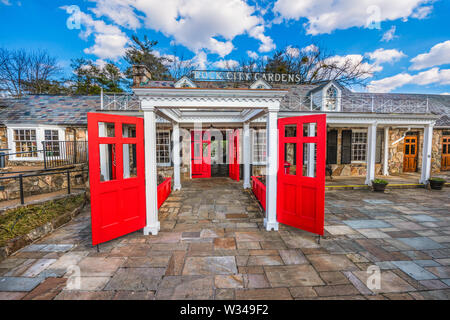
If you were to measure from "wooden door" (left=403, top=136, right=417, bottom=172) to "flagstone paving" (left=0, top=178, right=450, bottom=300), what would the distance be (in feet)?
26.1

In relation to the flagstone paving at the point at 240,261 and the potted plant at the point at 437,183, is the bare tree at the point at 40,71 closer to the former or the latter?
the flagstone paving at the point at 240,261

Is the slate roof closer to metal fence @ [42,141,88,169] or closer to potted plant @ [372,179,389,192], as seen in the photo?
metal fence @ [42,141,88,169]

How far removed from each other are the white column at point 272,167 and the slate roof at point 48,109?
966 centimetres

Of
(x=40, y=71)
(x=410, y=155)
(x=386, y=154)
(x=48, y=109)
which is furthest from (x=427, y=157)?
(x=40, y=71)

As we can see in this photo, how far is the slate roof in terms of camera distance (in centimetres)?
962

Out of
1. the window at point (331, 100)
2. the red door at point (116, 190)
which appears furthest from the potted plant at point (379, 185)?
the red door at point (116, 190)

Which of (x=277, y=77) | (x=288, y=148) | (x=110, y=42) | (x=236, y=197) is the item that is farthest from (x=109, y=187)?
(x=110, y=42)

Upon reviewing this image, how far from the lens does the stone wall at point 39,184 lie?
629cm

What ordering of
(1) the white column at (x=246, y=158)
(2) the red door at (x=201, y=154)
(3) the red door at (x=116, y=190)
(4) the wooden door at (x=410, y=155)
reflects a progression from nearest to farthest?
(3) the red door at (x=116, y=190)
(1) the white column at (x=246, y=158)
(2) the red door at (x=201, y=154)
(4) the wooden door at (x=410, y=155)

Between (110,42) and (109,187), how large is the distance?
2011 centimetres

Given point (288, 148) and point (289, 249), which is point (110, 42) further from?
point (289, 249)

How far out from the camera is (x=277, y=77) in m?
13.3

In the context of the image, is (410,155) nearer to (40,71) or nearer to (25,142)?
(25,142)

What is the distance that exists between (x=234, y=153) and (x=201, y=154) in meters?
1.79
